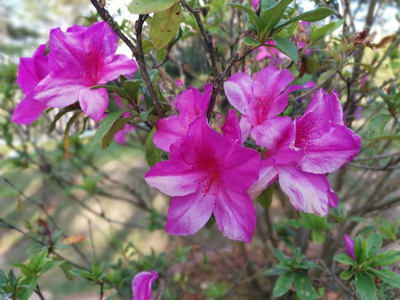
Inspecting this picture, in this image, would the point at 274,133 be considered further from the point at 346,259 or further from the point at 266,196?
the point at 346,259

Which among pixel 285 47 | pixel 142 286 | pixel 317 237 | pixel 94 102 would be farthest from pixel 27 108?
pixel 317 237

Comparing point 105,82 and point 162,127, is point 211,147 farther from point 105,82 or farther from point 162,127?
point 105,82

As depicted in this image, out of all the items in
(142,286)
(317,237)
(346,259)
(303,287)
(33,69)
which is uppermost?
(33,69)

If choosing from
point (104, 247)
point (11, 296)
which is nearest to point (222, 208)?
point (11, 296)

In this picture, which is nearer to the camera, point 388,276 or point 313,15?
point 313,15

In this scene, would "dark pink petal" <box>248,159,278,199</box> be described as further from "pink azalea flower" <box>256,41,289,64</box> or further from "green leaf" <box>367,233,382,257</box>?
"pink azalea flower" <box>256,41,289,64</box>

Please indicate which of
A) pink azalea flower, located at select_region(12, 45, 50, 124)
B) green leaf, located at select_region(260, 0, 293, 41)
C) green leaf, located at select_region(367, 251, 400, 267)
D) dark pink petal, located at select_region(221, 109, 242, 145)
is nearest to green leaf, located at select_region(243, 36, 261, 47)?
green leaf, located at select_region(260, 0, 293, 41)
